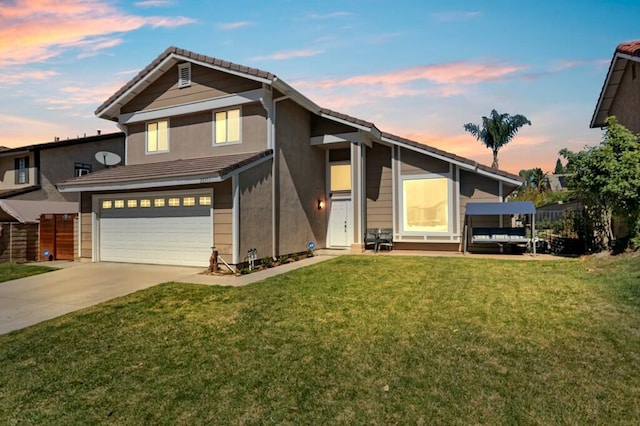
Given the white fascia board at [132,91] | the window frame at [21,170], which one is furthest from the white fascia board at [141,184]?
the window frame at [21,170]

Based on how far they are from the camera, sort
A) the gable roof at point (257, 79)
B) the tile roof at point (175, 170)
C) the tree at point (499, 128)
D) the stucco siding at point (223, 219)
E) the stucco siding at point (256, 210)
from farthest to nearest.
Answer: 1. the tree at point (499, 128)
2. the gable roof at point (257, 79)
3. the stucco siding at point (256, 210)
4. the stucco siding at point (223, 219)
5. the tile roof at point (175, 170)

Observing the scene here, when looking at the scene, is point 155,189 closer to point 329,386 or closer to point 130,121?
point 130,121

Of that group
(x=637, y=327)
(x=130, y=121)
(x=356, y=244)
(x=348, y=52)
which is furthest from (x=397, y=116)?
(x=637, y=327)

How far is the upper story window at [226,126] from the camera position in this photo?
12125 millimetres

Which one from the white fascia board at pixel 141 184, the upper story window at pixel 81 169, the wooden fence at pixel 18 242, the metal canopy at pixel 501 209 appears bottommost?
the wooden fence at pixel 18 242

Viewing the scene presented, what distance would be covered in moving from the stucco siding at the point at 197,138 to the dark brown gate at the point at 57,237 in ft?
10.2

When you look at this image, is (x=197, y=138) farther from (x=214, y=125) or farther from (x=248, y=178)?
(x=248, y=178)

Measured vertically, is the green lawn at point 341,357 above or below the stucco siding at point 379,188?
below

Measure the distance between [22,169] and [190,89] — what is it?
1311 centimetres

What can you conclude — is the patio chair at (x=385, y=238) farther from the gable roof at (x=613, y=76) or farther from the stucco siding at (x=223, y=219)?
the gable roof at (x=613, y=76)

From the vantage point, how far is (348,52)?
14055 mm

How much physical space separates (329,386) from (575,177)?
35.5 ft

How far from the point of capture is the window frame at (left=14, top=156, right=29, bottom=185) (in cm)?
1908

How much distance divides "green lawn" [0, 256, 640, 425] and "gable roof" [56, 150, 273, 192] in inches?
136
